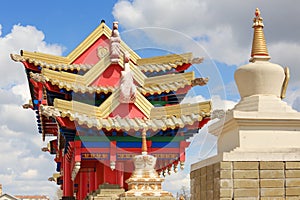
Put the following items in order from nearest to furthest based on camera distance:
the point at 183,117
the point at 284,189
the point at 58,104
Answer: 1. the point at 284,189
2. the point at 58,104
3. the point at 183,117

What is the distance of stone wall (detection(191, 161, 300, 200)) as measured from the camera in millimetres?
9180

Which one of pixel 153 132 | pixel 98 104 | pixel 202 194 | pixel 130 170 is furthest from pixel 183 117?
pixel 202 194

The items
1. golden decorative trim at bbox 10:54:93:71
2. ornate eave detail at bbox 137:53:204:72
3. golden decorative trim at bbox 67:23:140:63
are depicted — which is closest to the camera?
ornate eave detail at bbox 137:53:204:72

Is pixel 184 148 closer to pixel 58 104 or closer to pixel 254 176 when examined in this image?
pixel 58 104

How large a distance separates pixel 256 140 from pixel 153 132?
9.55 meters

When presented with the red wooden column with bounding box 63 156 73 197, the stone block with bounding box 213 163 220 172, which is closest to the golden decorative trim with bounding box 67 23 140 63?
the red wooden column with bounding box 63 156 73 197

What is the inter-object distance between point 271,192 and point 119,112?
422 inches

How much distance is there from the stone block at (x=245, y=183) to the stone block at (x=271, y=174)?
152mm

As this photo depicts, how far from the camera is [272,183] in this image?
30.2ft

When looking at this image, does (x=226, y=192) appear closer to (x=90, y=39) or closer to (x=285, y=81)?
(x=285, y=81)

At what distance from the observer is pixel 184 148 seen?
19.7 m

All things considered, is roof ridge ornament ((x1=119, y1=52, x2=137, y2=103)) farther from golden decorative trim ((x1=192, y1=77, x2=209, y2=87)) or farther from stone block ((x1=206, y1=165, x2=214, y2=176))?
stone block ((x1=206, y1=165, x2=214, y2=176))

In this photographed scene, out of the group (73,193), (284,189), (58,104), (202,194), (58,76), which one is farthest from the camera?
(73,193)

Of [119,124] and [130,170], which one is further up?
[119,124]
